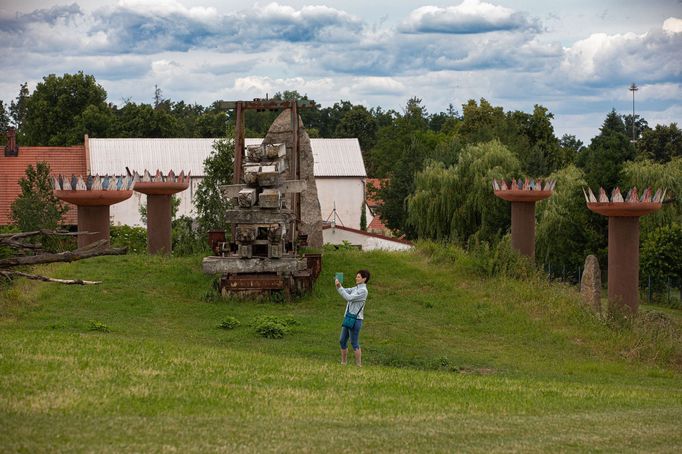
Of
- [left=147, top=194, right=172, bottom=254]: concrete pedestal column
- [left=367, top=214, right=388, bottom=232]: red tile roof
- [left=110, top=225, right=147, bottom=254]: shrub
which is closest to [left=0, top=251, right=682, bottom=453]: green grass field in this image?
[left=147, top=194, right=172, bottom=254]: concrete pedestal column

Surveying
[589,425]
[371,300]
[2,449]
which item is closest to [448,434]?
[589,425]

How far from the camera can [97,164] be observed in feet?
200

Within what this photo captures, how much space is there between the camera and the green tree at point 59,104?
78625mm

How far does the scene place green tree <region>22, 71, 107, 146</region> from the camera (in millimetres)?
78625

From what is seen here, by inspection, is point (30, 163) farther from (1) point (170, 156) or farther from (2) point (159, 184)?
(2) point (159, 184)

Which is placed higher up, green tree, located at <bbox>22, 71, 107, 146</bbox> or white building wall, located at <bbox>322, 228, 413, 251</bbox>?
green tree, located at <bbox>22, 71, 107, 146</bbox>

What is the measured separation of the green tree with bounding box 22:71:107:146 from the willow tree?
3373 centimetres

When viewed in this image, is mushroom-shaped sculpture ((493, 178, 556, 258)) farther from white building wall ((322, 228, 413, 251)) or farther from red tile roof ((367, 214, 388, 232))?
red tile roof ((367, 214, 388, 232))

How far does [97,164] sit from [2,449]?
173ft

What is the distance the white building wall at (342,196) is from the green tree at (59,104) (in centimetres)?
2163

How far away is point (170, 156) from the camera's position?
63.2 metres

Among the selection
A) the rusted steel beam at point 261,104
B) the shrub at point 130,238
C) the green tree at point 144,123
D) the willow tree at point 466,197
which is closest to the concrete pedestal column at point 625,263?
the rusted steel beam at point 261,104

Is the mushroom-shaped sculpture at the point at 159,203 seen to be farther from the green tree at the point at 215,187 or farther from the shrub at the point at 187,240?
the green tree at the point at 215,187

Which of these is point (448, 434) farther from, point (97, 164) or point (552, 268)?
point (97, 164)
